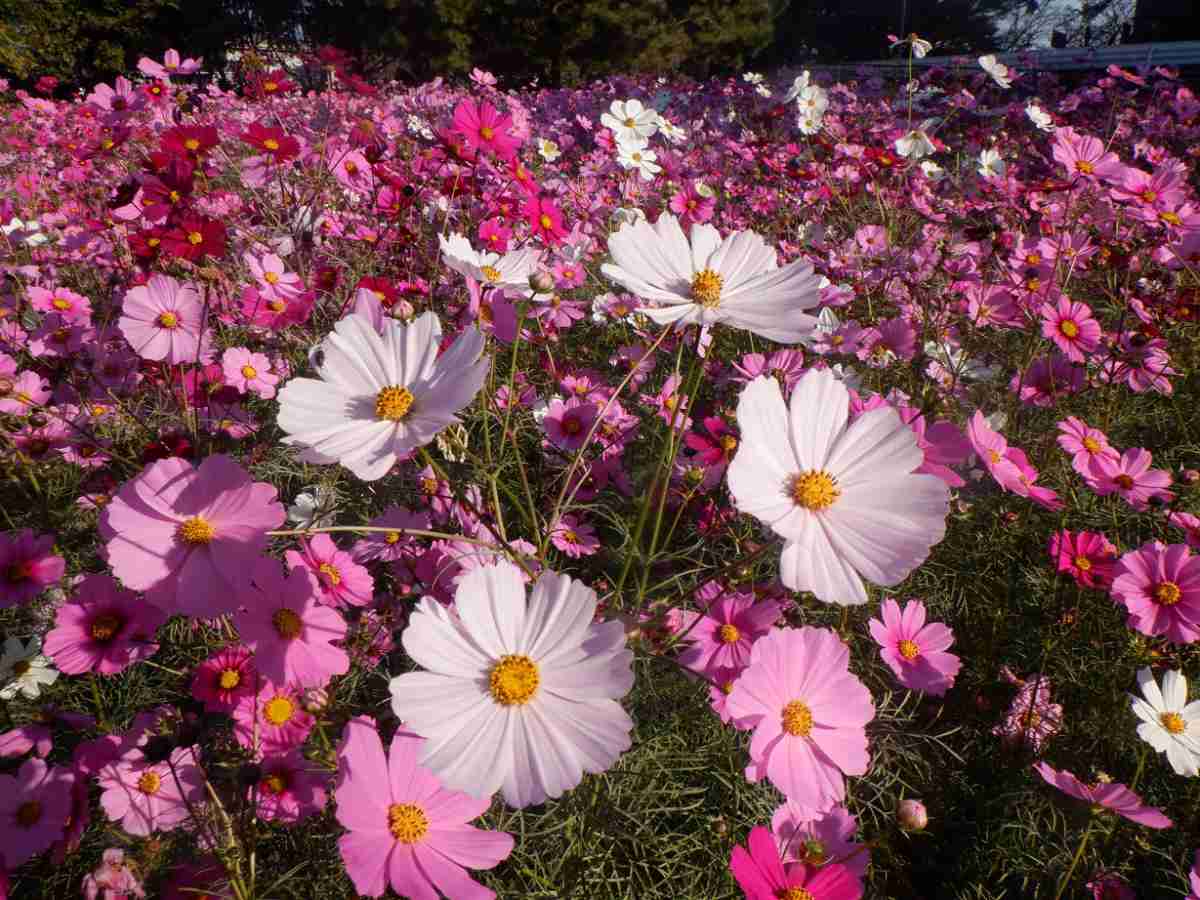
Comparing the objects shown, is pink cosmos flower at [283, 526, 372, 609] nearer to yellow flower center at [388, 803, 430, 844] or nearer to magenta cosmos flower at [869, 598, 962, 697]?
yellow flower center at [388, 803, 430, 844]

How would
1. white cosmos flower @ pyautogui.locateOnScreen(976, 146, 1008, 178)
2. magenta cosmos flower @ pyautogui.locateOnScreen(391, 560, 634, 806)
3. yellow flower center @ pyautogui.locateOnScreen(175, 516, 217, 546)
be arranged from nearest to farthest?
magenta cosmos flower @ pyautogui.locateOnScreen(391, 560, 634, 806), yellow flower center @ pyautogui.locateOnScreen(175, 516, 217, 546), white cosmos flower @ pyautogui.locateOnScreen(976, 146, 1008, 178)

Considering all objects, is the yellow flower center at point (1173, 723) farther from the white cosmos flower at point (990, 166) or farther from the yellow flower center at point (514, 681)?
the white cosmos flower at point (990, 166)

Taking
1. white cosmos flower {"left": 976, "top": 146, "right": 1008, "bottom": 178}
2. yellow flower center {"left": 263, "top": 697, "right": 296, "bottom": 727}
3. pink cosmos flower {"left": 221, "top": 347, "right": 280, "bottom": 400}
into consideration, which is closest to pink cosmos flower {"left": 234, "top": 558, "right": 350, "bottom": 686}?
yellow flower center {"left": 263, "top": 697, "right": 296, "bottom": 727}

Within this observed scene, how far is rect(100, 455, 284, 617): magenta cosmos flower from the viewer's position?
62cm

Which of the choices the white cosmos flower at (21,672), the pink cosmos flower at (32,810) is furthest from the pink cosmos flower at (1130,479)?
the white cosmos flower at (21,672)

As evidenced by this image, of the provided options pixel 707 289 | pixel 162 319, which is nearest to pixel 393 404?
pixel 707 289

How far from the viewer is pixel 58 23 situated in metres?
9.98

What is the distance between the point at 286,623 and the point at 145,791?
0.33 meters

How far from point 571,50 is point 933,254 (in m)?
8.38

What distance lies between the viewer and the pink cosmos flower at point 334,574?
34.4 inches

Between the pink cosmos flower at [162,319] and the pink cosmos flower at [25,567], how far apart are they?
13.6 inches

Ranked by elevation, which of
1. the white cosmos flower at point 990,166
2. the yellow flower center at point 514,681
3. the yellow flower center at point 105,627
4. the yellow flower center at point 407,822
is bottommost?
the yellow flower center at point 407,822

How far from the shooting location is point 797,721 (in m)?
0.69

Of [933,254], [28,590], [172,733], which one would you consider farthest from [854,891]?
[933,254]
